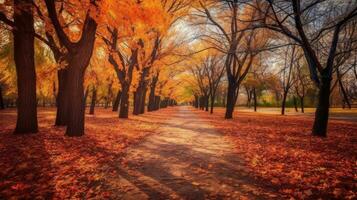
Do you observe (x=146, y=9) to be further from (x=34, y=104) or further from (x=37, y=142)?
(x=37, y=142)

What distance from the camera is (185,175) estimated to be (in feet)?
17.1

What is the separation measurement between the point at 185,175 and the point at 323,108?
903 centimetres

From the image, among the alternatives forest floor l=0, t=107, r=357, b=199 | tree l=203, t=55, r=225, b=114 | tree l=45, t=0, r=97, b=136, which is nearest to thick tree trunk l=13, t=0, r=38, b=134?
forest floor l=0, t=107, r=357, b=199

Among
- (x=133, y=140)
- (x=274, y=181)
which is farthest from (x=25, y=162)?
(x=274, y=181)

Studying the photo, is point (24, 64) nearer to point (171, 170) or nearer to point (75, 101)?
point (75, 101)

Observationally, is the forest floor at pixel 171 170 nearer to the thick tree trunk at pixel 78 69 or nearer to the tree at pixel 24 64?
the tree at pixel 24 64

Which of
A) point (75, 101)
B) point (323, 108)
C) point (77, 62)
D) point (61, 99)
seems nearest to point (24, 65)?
point (77, 62)

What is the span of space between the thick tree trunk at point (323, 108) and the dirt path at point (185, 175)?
232 inches

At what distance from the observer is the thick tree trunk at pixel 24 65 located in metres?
9.17

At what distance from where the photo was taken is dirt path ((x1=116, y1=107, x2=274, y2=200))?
417cm

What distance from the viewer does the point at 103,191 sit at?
170 inches

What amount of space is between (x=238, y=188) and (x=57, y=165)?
4.44 metres

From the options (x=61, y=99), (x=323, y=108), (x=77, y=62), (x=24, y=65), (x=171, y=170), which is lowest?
(x=171, y=170)

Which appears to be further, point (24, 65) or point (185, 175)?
point (24, 65)
